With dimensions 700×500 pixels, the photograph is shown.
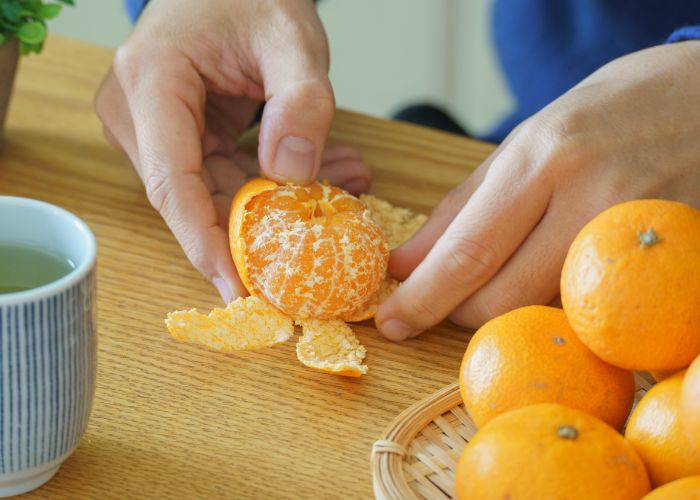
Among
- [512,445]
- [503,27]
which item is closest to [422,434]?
[512,445]

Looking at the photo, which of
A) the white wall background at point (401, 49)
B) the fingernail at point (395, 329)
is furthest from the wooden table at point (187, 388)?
the white wall background at point (401, 49)

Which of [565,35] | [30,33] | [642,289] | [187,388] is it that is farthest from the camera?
[565,35]

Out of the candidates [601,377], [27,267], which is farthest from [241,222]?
[601,377]

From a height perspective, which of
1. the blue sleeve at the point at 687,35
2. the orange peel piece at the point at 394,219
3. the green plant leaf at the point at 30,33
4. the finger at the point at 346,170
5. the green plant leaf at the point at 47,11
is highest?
the blue sleeve at the point at 687,35

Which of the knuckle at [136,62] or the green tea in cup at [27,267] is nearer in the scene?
the green tea in cup at [27,267]

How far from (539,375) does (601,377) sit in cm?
5

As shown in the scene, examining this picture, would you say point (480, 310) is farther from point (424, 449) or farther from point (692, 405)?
point (692, 405)

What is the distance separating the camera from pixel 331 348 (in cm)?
94

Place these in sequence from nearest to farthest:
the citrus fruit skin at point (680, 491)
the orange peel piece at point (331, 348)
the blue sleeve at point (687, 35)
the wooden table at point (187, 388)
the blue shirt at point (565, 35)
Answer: the citrus fruit skin at point (680, 491)
the wooden table at point (187, 388)
the orange peel piece at point (331, 348)
the blue sleeve at point (687, 35)
the blue shirt at point (565, 35)

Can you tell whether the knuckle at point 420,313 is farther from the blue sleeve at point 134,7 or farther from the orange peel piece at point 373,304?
the blue sleeve at point 134,7

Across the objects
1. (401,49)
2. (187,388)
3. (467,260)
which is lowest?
(401,49)

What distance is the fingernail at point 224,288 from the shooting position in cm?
99

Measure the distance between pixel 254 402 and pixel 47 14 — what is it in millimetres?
656

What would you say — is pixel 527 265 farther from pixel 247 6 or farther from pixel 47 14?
pixel 47 14
